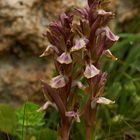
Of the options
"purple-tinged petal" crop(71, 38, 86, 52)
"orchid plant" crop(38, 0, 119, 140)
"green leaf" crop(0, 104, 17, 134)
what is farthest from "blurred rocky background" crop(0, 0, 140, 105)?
"purple-tinged petal" crop(71, 38, 86, 52)

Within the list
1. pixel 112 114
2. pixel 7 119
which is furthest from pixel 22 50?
pixel 112 114

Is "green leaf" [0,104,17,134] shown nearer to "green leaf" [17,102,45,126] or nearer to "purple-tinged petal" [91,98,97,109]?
"green leaf" [17,102,45,126]

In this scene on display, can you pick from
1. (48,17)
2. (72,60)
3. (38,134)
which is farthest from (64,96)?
(48,17)

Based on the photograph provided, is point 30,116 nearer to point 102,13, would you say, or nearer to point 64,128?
point 64,128

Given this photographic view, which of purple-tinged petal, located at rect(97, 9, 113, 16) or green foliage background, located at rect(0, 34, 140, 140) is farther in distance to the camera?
green foliage background, located at rect(0, 34, 140, 140)

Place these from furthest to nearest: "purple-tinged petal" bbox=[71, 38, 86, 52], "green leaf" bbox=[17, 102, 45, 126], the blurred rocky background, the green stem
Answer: the blurred rocky background → "green leaf" bbox=[17, 102, 45, 126] → the green stem → "purple-tinged petal" bbox=[71, 38, 86, 52]

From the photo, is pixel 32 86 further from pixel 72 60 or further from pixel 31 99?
pixel 72 60

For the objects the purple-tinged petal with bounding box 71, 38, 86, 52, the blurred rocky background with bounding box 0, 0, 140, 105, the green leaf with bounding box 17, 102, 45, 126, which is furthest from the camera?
the blurred rocky background with bounding box 0, 0, 140, 105
